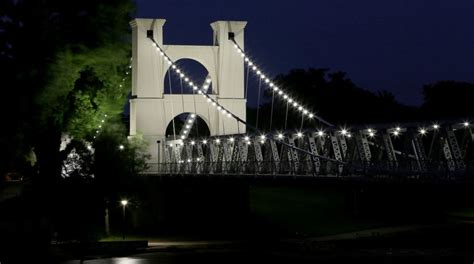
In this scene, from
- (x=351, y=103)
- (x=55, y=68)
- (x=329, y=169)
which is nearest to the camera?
(x=329, y=169)

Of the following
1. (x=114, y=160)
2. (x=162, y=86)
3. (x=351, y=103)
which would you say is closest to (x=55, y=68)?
(x=114, y=160)

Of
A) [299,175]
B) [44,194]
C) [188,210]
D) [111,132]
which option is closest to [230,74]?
[188,210]

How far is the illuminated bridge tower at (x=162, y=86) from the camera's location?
57906 mm

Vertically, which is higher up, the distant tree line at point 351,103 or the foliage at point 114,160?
the distant tree line at point 351,103

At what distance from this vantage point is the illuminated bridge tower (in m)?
57.9

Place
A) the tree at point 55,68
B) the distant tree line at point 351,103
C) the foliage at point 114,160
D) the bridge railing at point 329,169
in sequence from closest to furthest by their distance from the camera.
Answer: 1. the bridge railing at point 329,169
2. the tree at point 55,68
3. the foliage at point 114,160
4. the distant tree line at point 351,103

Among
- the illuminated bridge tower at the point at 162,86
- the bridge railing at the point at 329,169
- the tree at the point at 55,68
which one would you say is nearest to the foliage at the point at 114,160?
the tree at the point at 55,68

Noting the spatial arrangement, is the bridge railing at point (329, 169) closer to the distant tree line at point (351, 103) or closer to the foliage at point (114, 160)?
the foliage at point (114, 160)

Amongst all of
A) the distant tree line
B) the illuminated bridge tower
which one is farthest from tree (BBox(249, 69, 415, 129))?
the illuminated bridge tower

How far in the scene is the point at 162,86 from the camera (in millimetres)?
58375

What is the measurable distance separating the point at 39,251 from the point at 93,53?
834 centimetres

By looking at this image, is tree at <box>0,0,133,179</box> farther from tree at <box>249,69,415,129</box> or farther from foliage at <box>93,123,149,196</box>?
tree at <box>249,69,415,129</box>

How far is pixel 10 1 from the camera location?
139 feet

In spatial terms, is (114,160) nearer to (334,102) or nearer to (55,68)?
(55,68)
